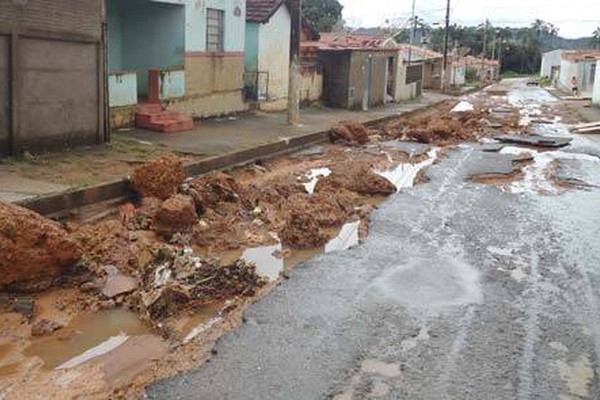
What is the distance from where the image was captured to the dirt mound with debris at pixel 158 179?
9.92 m

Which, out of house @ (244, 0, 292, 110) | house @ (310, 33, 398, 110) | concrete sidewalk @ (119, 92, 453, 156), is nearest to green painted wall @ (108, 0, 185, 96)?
concrete sidewalk @ (119, 92, 453, 156)

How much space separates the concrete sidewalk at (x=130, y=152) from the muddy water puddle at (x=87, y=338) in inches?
128

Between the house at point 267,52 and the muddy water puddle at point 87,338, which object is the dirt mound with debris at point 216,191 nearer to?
the muddy water puddle at point 87,338

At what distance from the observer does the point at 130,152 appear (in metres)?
12.8

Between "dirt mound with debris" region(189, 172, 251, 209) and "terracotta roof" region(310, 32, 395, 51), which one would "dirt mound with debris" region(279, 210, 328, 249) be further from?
"terracotta roof" region(310, 32, 395, 51)

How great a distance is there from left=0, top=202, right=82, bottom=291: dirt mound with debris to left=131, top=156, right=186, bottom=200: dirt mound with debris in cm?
313

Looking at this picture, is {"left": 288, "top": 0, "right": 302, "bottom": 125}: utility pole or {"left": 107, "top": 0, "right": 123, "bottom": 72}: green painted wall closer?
{"left": 107, "top": 0, "right": 123, "bottom": 72}: green painted wall

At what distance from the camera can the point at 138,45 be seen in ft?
61.3

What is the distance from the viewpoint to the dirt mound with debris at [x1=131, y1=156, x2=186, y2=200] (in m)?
9.92

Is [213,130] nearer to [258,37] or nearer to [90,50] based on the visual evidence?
[90,50]

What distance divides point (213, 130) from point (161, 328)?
1197 cm

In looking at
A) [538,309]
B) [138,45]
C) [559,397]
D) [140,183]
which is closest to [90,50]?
[140,183]

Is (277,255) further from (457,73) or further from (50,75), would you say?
(457,73)

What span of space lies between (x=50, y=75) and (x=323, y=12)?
5830 centimetres
